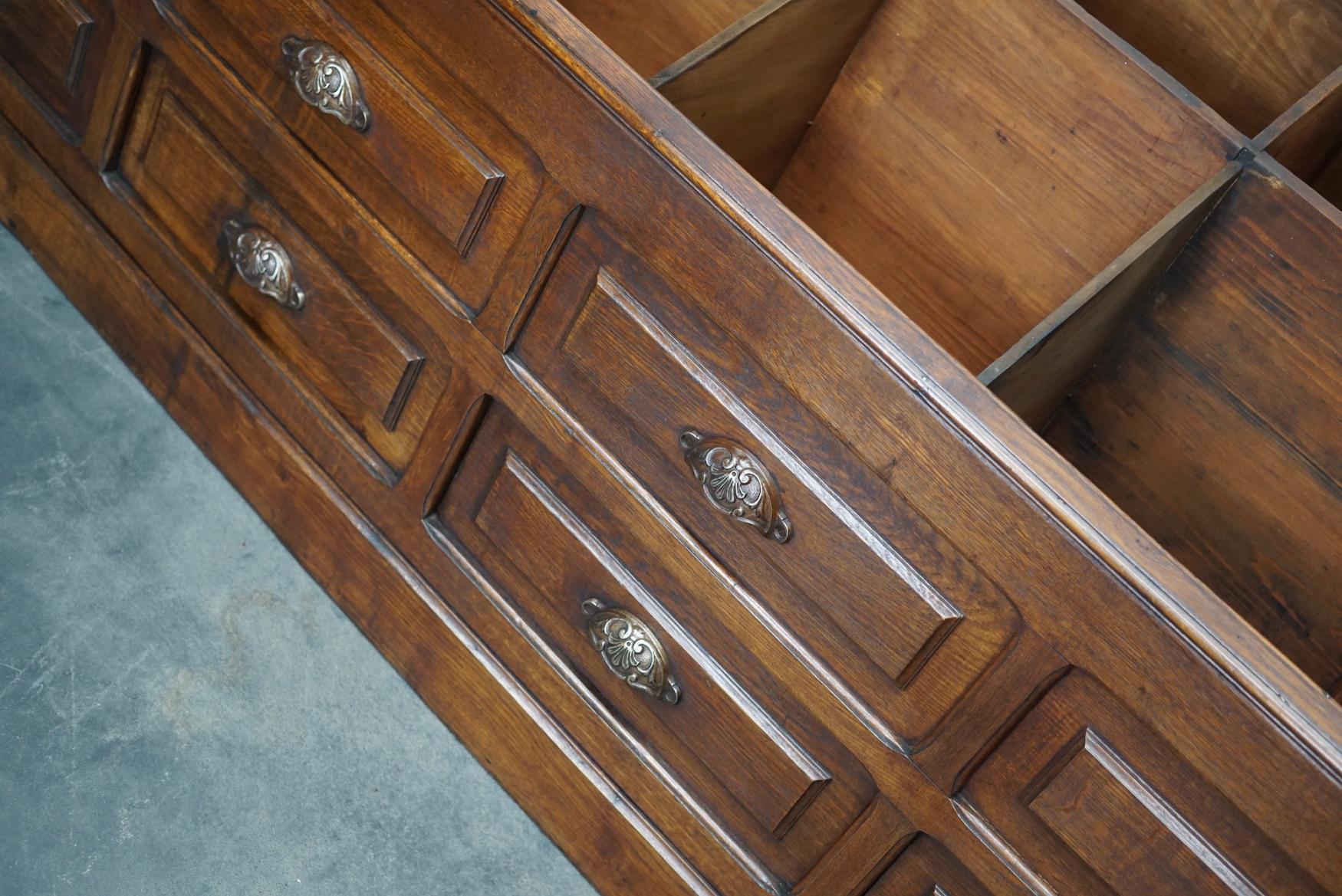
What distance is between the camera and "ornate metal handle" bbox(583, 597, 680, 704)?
127cm

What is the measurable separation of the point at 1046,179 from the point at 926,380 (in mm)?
567

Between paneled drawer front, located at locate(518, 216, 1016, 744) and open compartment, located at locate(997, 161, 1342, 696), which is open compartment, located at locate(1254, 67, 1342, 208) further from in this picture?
paneled drawer front, located at locate(518, 216, 1016, 744)

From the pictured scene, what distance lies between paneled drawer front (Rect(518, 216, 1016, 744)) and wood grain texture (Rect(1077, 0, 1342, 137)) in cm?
73

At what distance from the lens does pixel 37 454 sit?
5.10 ft

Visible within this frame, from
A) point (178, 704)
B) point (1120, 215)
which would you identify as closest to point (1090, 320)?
point (1120, 215)

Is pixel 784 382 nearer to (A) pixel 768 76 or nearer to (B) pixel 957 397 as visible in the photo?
(B) pixel 957 397

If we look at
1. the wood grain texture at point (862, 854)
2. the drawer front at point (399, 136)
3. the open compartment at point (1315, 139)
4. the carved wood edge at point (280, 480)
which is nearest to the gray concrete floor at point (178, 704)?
the carved wood edge at point (280, 480)

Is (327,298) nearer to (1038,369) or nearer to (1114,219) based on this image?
(1038,369)

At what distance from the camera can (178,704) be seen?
1.42m

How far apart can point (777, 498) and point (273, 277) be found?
600 millimetres

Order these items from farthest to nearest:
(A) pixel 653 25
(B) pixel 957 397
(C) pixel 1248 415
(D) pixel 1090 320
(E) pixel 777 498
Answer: (A) pixel 653 25
(C) pixel 1248 415
(D) pixel 1090 320
(E) pixel 777 498
(B) pixel 957 397

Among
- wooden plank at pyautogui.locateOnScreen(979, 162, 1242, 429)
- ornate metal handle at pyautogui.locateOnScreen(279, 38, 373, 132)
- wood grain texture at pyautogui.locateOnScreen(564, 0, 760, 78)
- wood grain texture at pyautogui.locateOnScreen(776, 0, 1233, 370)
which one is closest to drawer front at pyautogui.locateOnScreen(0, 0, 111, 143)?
ornate metal handle at pyautogui.locateOnScreen(279, 38, 373, 132)

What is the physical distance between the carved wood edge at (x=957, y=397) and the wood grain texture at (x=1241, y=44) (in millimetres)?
689

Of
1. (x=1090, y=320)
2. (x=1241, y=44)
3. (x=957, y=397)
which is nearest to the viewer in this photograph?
(x=957, y=397)
